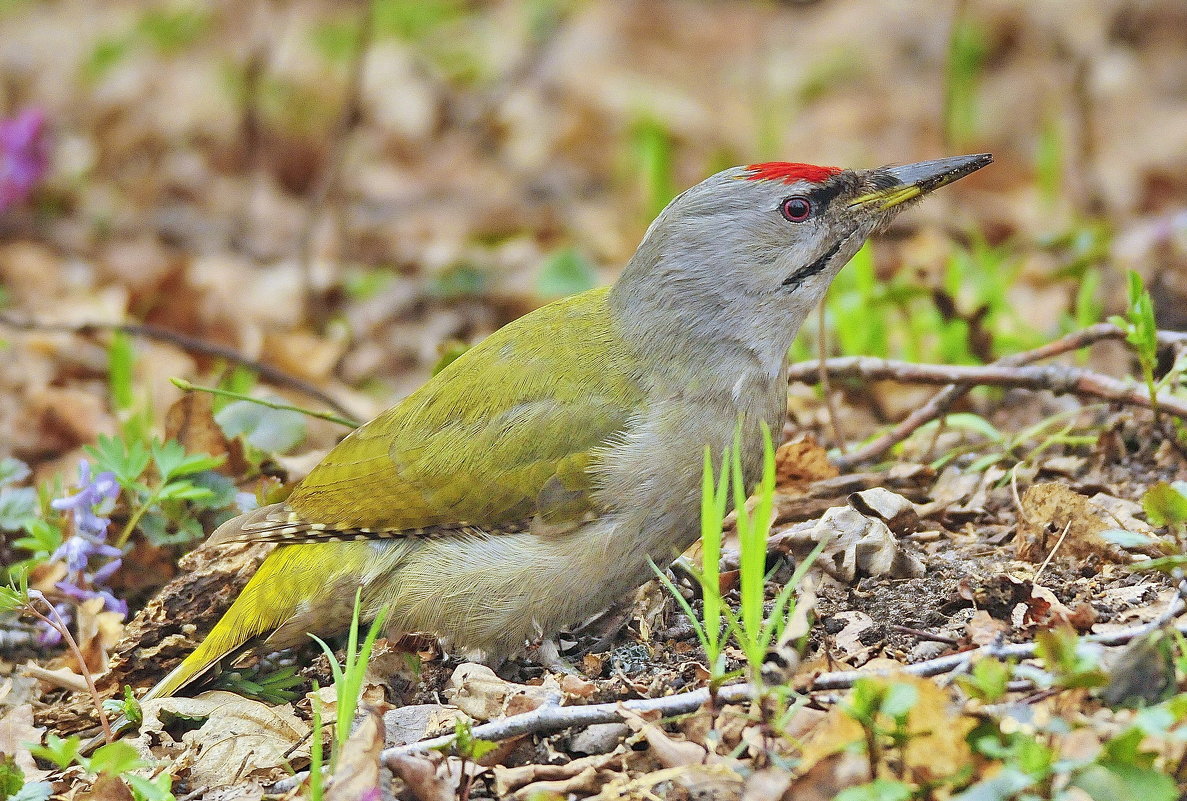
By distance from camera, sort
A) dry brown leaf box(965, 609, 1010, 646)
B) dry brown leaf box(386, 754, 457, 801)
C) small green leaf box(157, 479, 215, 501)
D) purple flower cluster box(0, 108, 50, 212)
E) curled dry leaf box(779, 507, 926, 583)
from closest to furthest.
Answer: dry brown leaf box(386, 754, 457, 801) < dry brown leaf box(965, 609, 1010, 646) < curled dry leaf box(779, 507, 926, 583) < small green leaf box(157, 479, 215, 501) < purple flower cluster box(0, 108, 50, 212)

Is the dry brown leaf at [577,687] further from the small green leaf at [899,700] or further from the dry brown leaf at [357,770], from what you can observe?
the small green leaf at [899,700]

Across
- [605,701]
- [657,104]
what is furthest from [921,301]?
[657,104]

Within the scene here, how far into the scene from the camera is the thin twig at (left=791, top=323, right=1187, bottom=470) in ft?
13.6

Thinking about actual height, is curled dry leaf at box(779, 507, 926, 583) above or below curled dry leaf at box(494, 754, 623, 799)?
above

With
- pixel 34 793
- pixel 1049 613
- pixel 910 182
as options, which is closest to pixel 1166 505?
pixel 1049 613

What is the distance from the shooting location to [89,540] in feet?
13.1

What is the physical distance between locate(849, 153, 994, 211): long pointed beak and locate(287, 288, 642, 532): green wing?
85 centimetres

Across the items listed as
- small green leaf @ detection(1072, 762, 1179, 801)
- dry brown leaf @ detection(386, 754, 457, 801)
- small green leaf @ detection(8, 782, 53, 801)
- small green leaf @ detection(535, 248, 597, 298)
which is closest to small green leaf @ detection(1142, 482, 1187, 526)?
small green leaf @ detection(1072, 762, 1179, 801)

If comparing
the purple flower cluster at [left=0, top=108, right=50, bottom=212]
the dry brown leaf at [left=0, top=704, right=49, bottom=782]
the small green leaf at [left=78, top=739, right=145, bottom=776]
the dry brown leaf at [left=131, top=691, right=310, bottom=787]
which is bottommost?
the dry brown leaf at [left=131, top=691, right=310, bottom=787]

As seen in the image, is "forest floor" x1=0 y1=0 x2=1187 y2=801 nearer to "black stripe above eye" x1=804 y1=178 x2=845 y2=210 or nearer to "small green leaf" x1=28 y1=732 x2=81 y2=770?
"small green leaf" x1=28 y1=732 x2=81 y2=770

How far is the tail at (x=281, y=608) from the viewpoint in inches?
152

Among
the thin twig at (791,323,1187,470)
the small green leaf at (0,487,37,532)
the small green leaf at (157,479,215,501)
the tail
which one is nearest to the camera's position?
the tail

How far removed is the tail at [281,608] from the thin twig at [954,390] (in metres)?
1.66

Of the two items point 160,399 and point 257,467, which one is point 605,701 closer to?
point 257,467
